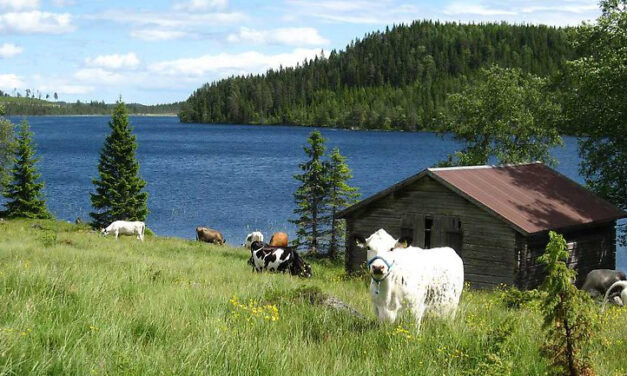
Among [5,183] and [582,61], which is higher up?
[582,61]

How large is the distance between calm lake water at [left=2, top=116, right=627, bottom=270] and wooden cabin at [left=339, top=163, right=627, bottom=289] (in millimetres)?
18092

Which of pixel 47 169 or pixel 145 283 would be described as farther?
pixel 47 169

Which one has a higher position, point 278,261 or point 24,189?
point 278,261

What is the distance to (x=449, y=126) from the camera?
149 feet

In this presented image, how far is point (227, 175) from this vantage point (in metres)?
99.3

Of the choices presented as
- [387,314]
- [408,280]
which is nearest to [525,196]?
[408,280]

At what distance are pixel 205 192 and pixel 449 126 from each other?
4185cm

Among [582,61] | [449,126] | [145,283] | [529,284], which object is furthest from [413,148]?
[145,283]

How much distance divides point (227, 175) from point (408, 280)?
9045 cm

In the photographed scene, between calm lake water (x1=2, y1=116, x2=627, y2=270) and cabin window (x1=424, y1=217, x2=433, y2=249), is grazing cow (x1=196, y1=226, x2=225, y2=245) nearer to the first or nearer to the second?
calm lake water (x1=2, y1=116, x2=627, y2=270)

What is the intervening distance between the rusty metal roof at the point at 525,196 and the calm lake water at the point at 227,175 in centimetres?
1694

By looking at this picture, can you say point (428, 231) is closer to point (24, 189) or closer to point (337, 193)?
point (337, 193)

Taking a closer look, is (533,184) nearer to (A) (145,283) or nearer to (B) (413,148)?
(A) (145,283)

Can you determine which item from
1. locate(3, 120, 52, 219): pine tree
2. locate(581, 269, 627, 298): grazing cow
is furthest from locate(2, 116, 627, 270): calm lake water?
locate(581, 269, 627, 298): grazing cow
